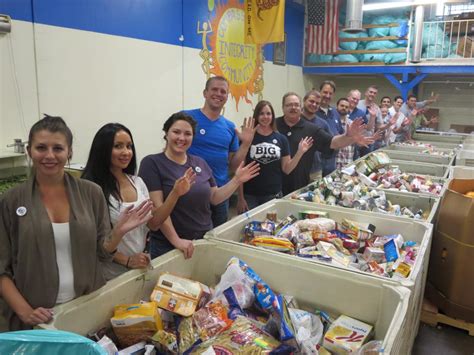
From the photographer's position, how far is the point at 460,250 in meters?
2.84

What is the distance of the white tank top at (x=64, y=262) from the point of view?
145cm

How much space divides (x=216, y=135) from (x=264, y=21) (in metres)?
3.54

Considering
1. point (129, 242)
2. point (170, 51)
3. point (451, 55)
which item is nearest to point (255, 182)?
point (129, 242)

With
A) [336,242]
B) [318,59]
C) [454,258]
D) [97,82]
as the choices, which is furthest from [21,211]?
[318,59]

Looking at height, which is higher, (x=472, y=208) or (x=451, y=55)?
(x=451, y=55)

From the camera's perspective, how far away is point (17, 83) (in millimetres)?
3553

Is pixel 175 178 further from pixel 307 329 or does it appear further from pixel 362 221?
pixel 362 221

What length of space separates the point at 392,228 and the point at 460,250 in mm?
643

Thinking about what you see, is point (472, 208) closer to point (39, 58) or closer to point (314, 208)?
point (314, 208)

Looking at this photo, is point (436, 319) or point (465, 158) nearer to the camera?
point (436, 319)

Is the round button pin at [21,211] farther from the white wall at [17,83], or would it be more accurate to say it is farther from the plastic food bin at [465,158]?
the plastic food bin at [465,158]

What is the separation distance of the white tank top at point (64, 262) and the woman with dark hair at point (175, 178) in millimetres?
635

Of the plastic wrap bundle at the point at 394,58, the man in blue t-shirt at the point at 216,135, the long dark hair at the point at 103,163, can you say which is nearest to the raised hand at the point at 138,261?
the long dark hair at the point at 103,163

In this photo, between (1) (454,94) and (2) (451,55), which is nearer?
(2) (451,55)
